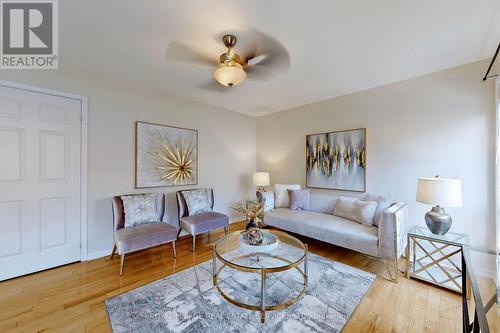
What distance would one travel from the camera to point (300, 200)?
339 cm

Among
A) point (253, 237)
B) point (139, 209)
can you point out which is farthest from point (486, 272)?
point (139, 209)

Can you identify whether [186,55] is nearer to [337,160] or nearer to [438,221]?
[337,160]

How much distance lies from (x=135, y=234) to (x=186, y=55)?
2135mm

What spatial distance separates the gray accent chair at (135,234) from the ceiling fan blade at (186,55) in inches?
76.5

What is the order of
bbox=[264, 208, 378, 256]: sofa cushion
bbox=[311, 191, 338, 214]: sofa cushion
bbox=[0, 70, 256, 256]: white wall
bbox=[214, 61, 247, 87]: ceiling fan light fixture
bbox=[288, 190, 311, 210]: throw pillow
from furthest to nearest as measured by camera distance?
bbox=[288, 190, 311, 210]: throw pillow → bbox=[311, 191, 338, 214]: sofa cushion → bbox=[0, 70, 256, 256]: white wall → bbox=[264, 208, 378, 256]: sofa cushion → bbox=[214, 61, 247, 87]: ceiling fan light fixture

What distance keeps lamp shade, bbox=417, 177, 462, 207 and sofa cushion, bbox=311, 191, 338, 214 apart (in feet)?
4.15

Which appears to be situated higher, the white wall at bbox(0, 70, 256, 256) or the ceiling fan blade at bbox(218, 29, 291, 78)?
the ceiling fan blade at bbox(218, 29, 291, 78)

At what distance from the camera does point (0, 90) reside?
2.06 metres

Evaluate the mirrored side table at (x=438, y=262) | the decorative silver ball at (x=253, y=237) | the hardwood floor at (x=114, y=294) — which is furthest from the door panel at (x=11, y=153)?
the mirrored side table at (x=438, y=262)

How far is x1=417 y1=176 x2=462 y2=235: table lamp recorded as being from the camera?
6.41 feet

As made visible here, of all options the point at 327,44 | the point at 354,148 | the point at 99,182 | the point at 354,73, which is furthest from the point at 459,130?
the point at 99,182

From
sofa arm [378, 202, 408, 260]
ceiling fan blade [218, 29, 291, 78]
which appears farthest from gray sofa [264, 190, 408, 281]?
ceiling fan blade [218, 29, 291, 78]

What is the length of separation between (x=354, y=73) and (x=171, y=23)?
2.18 m

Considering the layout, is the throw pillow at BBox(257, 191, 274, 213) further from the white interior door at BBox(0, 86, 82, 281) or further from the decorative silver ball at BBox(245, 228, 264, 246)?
the white interior door at BBox(0, 86, 82, 281)
